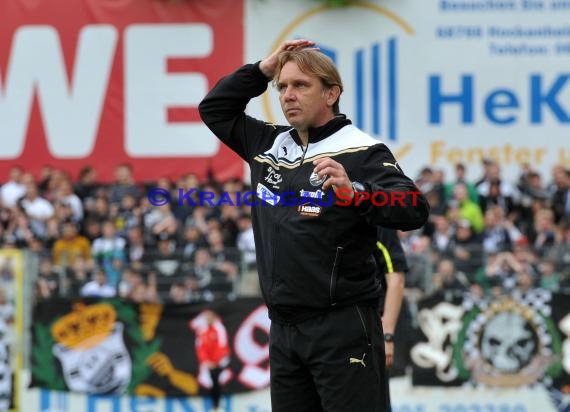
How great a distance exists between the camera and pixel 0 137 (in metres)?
19.2

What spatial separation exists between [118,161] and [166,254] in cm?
781

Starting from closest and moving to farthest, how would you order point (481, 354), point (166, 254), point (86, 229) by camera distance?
1. point (481, 354)
2. point (166, 254)
3. point (86, 229)

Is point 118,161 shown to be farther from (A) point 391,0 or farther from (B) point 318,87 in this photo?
(B) point 318,87

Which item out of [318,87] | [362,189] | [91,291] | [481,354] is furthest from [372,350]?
[91,291]

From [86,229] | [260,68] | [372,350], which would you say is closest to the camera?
[372,350]

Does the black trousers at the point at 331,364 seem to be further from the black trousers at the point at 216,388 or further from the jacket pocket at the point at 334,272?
the black trousers at the point at 216,388

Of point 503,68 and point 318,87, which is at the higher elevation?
point 503,68

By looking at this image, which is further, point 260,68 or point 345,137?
point 260,68

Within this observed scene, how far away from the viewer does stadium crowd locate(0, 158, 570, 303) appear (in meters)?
11.1

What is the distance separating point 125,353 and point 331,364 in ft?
18.8

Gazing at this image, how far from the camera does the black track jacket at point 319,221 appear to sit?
16.4ft

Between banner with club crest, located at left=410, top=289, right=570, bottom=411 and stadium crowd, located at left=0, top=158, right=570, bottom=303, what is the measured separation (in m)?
0.29

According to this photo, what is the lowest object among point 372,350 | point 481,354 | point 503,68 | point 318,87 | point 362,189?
point 481,354

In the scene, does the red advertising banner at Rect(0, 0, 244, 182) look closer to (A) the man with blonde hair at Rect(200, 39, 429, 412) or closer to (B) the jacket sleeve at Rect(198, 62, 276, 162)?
(B) the jacket sleeve at Rect(198, 62, 276, 162)
